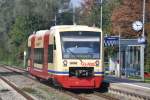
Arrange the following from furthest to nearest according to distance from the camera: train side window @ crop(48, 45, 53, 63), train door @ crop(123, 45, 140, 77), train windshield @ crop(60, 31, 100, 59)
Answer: train door @ crop(123, 45, 140, 77) < train side window @ crop(48, 45, 53, 63) < train windshield @ crop(60, 31, 100, 59)

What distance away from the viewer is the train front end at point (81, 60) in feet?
79.6

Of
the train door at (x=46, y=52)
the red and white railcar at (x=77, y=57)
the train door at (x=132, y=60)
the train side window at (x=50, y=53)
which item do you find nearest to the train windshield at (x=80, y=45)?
the red and white railcar at (x=77, y=57)

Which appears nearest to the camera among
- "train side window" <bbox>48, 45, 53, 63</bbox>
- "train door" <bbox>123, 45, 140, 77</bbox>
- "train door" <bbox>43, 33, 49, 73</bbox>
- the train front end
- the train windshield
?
the train front end

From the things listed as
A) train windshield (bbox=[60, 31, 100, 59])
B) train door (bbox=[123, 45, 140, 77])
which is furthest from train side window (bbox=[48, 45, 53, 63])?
train door (bbox=[123, 45, 140, 77])

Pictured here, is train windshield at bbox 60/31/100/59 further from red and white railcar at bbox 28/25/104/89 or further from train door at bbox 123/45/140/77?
train door at bbox 123/45/140/77

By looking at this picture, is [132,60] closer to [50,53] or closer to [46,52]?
[46,52]

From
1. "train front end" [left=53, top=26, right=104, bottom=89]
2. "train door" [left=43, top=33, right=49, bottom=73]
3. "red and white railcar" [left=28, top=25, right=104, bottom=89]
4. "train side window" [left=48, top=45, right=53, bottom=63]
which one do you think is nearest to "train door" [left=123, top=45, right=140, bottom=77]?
"train door" [left=43, top=33, right=49, bottom=73]

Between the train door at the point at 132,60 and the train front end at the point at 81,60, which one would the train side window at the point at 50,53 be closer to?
the train front end at the point at 81,60

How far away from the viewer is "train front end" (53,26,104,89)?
79.6ft

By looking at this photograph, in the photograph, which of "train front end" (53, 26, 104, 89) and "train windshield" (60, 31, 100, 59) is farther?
"train windshield" (60, 31, 100, 59)

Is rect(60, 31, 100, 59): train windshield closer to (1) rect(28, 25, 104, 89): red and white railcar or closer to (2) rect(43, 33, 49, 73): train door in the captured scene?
(1) rect(28, 25, 104, 89): red and white railcar

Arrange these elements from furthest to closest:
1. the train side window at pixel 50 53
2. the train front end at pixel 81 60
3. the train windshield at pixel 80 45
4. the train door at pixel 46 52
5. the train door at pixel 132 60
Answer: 1. the train door at pixel 132 60
2. the train door at pixel 46 52
3. the train side window at pixel 50 53
4. the train windshield at pixel 80 45
5. the train front end at pixel 81 60

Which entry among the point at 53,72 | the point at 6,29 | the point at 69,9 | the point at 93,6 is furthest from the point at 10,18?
the point at 53,72

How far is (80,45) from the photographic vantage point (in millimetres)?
24688
